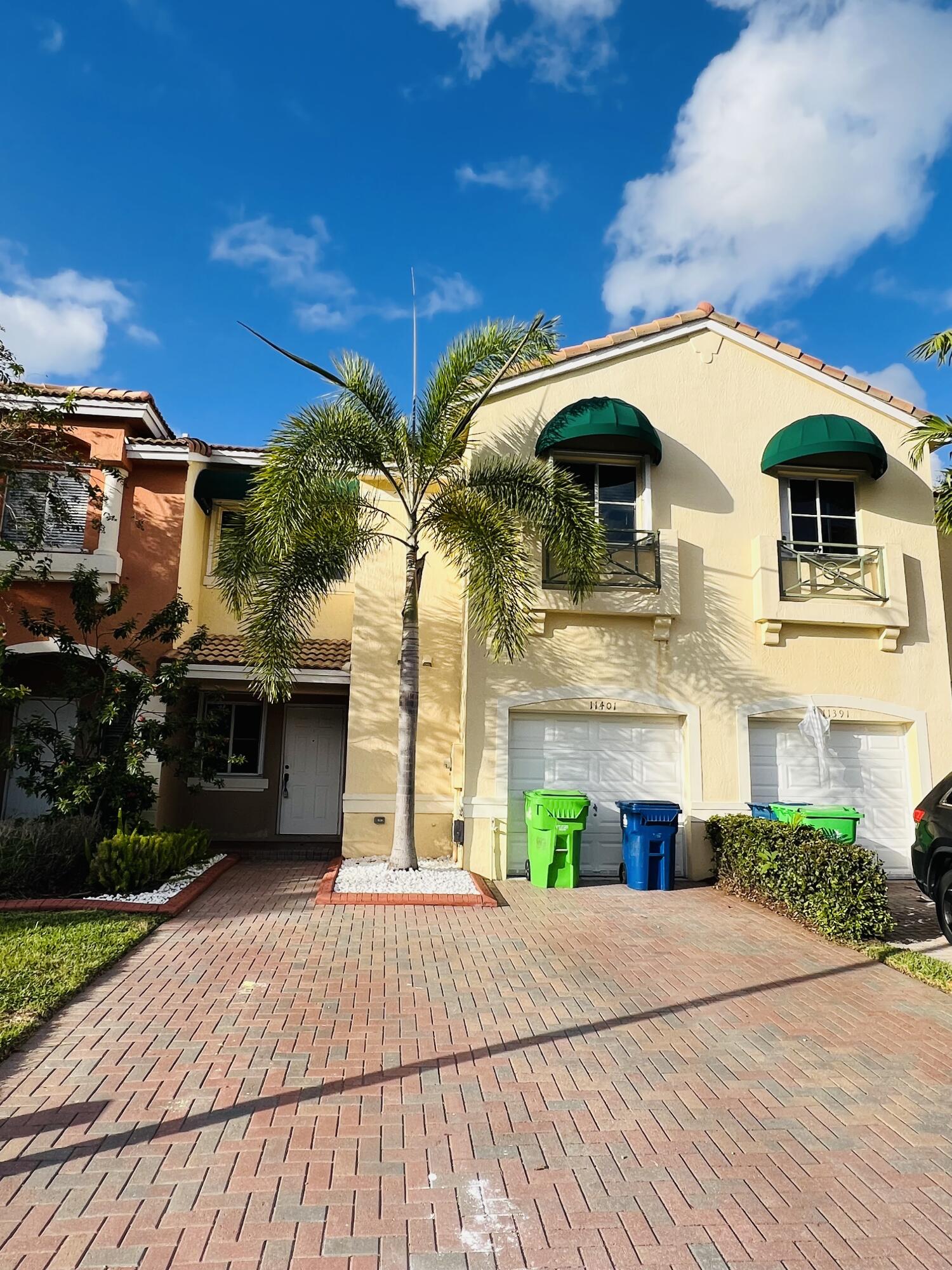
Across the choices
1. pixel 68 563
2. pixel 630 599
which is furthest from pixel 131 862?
pixel 630 599

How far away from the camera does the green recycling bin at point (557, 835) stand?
999 centimetres

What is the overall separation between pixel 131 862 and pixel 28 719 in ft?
18.2

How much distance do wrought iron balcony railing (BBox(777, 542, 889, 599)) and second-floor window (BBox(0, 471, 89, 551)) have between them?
36.2 ft

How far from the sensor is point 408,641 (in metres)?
10.6

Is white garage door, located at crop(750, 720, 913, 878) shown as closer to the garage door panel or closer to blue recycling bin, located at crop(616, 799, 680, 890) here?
blue recycling bin, located at crop(616, 799, 680, 890)

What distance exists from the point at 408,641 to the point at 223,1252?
8.01 metres

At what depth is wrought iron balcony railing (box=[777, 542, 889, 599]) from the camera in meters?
11.8

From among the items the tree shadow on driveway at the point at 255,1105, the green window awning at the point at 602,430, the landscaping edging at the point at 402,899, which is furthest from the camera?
the green window awning at the point at 602,430

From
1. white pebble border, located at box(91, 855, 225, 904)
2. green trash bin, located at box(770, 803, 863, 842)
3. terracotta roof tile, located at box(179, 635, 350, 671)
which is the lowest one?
white pebble border, located at box(91, 855, 225, 904)

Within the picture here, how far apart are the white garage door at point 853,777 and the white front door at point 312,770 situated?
722 cm

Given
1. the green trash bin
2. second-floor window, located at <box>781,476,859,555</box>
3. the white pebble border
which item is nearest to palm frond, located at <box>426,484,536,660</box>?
the green trash bin

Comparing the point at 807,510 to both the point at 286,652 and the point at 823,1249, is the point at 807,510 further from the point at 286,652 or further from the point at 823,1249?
the point at 823,1249

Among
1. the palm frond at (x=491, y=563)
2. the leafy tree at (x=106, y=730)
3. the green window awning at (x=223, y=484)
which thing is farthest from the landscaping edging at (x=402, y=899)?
the green window awning at (x=223, y=484)

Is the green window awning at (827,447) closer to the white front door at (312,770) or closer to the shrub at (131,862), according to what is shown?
the white front door at (312,770)
